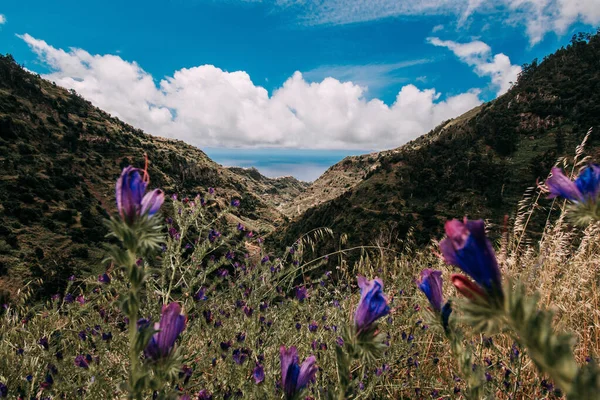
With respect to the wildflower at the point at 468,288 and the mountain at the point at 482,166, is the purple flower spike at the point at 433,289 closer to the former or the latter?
the wildflower at the point at 468,288

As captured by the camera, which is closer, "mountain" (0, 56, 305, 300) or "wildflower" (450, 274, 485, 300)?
"wildflower" (450, 274, 485, 300)

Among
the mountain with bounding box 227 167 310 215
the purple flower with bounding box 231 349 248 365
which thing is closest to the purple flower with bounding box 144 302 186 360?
the purple flower with bounding box 231 349 248 365

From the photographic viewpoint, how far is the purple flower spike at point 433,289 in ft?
5.02

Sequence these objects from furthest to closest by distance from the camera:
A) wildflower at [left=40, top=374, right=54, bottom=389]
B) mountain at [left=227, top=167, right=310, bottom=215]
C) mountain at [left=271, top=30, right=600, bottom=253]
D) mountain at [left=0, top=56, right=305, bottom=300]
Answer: mountain at [left=227, top=167, right=310, bottom=215] < mountain at [left=0, top=56, right=305, bottom=300] < mountain at [left=271, top=30, right=600, bottom=253] < wildflower at [left=40, top=374, right=54, bottom=389]

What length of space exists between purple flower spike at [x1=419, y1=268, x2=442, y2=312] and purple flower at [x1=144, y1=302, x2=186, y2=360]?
1.15 m

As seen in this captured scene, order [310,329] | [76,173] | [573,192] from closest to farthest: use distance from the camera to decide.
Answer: [573,192] < [310,329] < [76,173]

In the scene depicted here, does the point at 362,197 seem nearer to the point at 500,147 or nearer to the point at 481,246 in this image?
the point at 500,147

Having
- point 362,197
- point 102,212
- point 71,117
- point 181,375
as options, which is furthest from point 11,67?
point 181,375

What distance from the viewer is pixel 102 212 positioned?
37.8 meters

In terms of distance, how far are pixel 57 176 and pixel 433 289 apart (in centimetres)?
4842

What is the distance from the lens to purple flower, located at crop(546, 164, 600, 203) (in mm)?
1378

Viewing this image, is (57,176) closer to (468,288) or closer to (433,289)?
(433,289)

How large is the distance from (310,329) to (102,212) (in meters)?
42.0

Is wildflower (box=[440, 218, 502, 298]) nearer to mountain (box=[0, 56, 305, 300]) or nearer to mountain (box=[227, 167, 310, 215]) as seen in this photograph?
mountain (box=[0, 56, 305, 300])
